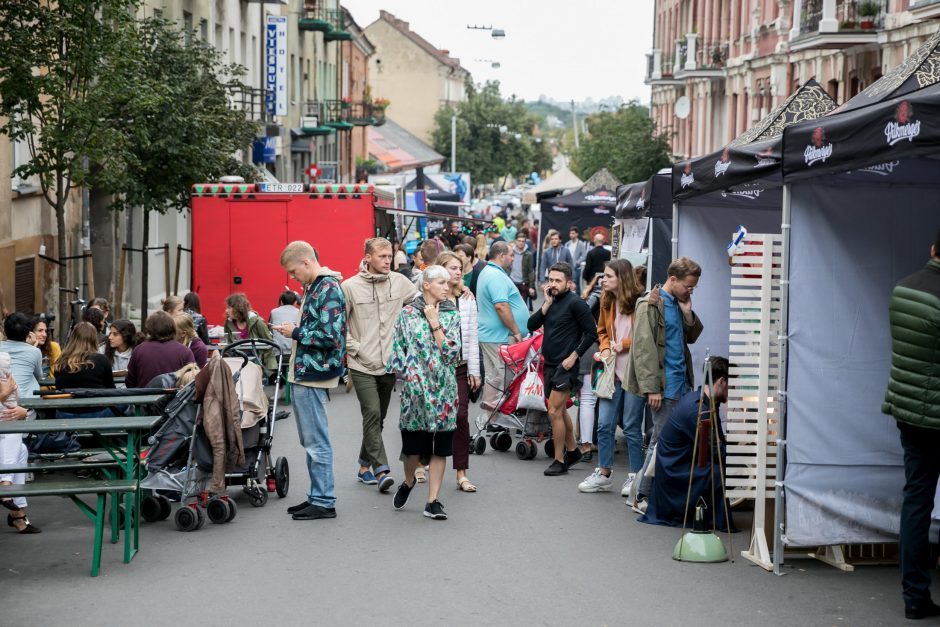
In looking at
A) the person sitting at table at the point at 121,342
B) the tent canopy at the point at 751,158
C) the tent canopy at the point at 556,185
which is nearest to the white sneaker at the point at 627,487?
the tent canopy at the point at 751,158

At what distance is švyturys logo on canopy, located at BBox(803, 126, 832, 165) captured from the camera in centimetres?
756

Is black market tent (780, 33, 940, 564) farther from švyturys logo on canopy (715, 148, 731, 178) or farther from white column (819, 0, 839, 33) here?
white column (819, 0, 839, 33)

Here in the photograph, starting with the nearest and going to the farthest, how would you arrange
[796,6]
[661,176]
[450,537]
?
[450,537], [661,176], [796,6]

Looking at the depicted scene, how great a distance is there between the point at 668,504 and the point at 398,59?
3678 inches

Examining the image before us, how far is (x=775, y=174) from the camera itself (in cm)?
838

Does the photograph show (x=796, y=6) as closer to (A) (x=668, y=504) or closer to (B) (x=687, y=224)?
(B) (x=687, y=224)

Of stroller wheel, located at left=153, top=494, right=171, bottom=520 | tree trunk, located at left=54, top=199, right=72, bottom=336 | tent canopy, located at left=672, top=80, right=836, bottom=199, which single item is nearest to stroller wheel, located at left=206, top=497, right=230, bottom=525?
stroller wheel, located at left=153, top=494, right=171, bottom=520

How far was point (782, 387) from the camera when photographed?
8.30 meters

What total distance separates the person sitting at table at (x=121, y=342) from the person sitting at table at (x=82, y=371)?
134 cm

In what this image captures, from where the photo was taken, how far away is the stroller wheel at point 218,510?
960 cm

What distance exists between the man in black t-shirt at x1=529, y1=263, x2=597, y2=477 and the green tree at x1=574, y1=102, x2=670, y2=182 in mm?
30726

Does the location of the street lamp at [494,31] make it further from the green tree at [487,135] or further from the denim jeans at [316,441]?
the denim jeans at [316,441]

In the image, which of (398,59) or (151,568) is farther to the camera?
(398,59)

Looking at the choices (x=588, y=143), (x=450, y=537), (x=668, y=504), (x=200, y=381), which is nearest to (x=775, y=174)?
(x=668, y=504)
